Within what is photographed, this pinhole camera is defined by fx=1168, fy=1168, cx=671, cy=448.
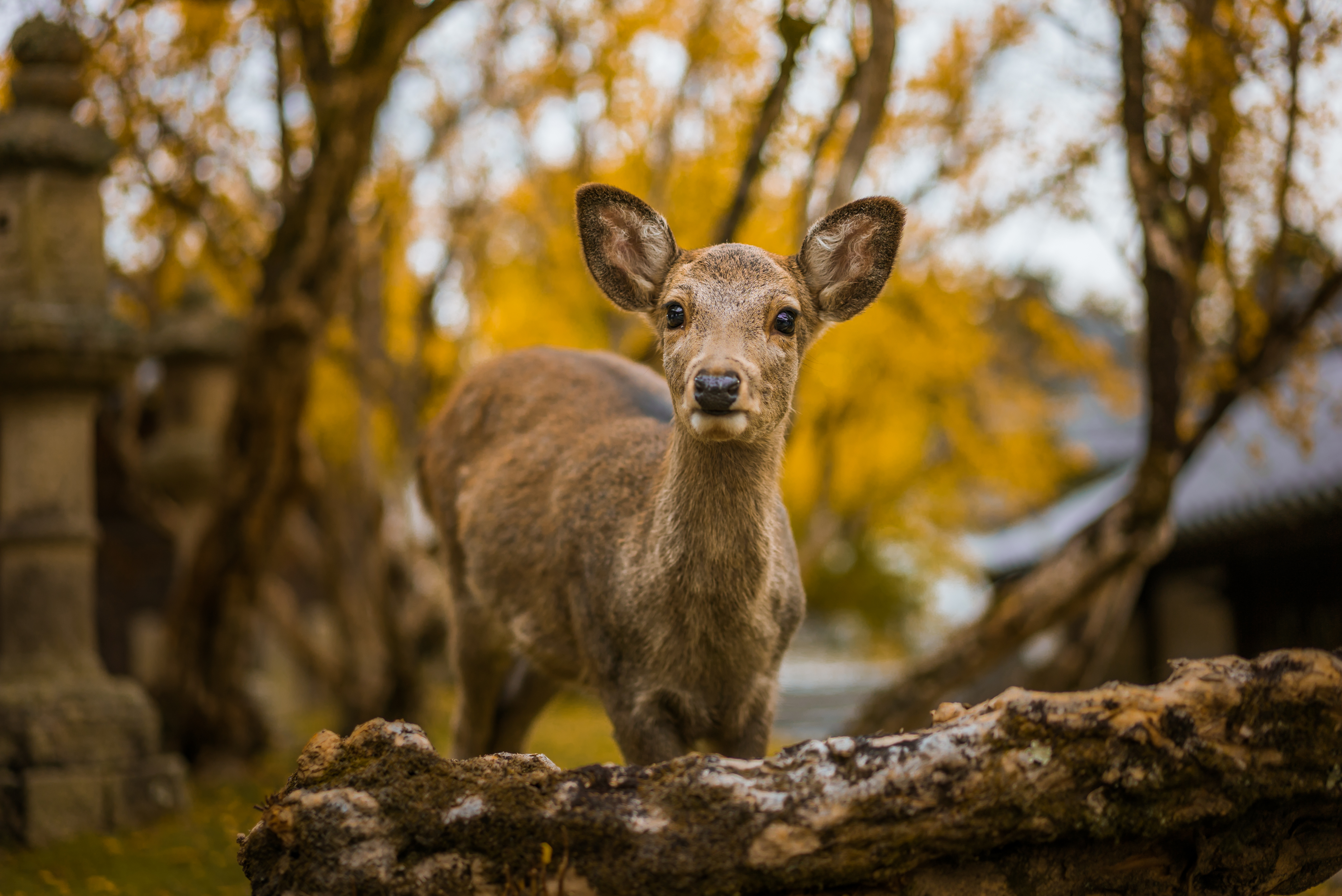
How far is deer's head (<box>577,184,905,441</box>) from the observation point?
353 cm

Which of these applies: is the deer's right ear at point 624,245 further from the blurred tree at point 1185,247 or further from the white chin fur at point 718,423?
the blurred tree at point 1185,247

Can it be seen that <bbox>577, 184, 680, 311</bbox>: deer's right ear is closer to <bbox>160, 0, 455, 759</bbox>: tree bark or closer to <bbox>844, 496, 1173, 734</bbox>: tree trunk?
<bbox>160, 0, 455, 759</bbox>: tree bark

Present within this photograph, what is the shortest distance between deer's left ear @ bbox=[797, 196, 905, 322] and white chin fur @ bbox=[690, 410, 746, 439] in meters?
0.92

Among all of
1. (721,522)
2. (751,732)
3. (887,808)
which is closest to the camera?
(887,808)

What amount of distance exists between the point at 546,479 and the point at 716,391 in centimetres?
196

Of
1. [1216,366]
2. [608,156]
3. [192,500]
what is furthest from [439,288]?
[1216,366]

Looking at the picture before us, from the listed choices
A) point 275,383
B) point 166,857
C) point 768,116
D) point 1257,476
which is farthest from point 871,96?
point 1257,476

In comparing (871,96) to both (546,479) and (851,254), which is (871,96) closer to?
(851,254)

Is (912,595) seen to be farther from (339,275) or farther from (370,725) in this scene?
(370,725)

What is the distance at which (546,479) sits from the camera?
205 inches

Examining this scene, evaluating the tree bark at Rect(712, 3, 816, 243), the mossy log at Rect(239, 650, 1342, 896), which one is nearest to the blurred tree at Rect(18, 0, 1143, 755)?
the tree bark at Rect(712, 3, 816, 243)

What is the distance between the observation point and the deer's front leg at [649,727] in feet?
13.2

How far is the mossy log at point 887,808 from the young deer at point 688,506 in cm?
115

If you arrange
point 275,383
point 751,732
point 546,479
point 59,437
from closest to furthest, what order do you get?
point 751,732, point 546,479, point 59,437, point 275,383
